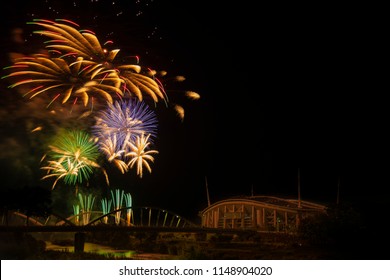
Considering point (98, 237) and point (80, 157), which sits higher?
point (80, 157)

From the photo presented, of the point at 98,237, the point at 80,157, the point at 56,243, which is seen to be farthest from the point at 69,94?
the point at 98,237

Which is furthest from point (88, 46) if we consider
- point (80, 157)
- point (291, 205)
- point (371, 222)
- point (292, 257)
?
point (291, 205)

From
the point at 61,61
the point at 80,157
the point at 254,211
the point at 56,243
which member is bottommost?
the point at 56,243

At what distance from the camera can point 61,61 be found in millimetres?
41156

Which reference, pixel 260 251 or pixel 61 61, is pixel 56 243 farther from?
pixel 260 251

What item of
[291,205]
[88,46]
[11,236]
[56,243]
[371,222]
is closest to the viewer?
[371,222]

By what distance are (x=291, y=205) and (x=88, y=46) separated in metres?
32.3

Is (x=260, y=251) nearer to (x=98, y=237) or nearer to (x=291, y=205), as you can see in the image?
(x=291, y=205)

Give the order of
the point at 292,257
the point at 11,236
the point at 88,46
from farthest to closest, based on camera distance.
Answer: the point at 88,46
the point at 11,236
the point at 292,257

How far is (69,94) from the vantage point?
42281mm

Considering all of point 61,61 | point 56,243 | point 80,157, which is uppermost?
point 61,61

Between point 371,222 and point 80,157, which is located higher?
point 80,157

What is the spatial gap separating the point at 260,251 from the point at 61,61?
80.1 feet

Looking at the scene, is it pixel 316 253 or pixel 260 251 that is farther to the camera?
pixel 260 251
